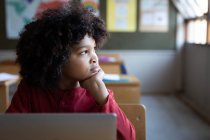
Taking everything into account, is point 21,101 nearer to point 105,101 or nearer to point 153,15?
point 105,101

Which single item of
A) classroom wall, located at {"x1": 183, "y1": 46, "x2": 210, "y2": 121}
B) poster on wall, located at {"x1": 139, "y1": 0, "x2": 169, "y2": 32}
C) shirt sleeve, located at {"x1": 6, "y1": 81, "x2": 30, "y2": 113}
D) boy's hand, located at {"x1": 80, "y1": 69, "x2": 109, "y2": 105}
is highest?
poster on wall, located at {"x1": 139, "y1": 0, "x2": 169, "y2": 32}

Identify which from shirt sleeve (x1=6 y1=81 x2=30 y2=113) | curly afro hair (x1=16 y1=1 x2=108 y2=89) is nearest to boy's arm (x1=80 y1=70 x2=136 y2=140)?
curly afro hair (x1=16 y1=1 x2=108 y2=89)

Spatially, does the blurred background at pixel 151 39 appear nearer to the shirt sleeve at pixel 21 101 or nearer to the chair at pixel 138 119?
the chair at pixel 138 119

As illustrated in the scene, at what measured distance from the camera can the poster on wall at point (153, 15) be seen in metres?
5.03

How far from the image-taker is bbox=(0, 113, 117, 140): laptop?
63 cm

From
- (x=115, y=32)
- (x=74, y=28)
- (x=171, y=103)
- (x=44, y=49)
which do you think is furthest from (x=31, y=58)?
(x=115, y=32)

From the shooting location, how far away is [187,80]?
4969 mm

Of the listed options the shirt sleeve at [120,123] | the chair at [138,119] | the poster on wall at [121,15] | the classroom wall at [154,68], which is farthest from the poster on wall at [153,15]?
the shirt sleeve at [120,123]

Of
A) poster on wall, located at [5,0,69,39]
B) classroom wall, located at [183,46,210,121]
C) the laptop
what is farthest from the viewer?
poster on wall, located at [5,0,69,39]

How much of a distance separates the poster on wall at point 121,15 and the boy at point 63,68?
4119 millimetres

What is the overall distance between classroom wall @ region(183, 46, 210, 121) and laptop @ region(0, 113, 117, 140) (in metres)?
3.22

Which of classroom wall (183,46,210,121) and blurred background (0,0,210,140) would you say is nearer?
classroom wall (183,46,210,121)

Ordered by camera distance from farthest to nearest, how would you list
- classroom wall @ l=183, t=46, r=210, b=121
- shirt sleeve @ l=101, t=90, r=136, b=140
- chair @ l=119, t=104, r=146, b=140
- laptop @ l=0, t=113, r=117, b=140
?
classroom wall @ l=183, t=46, r=210, b=121, chair @ l=119, t=104, r=146, b=140, shirt sleeve @ l=101, t=90, r=136, b=140, laptop @ l=0, t=113, r=117, b=140

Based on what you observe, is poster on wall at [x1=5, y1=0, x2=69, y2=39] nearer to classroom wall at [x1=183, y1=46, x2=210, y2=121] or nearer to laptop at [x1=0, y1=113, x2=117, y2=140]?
classroom wall at [x1=183, y1=46, x2=210, y2=121]
